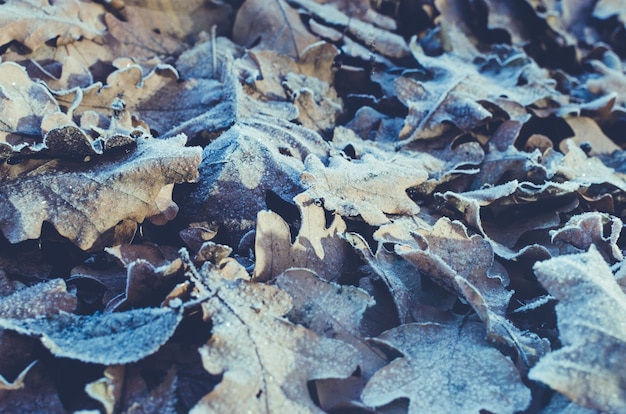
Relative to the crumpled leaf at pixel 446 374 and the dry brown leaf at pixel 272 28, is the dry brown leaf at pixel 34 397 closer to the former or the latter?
the crumpled leaf at pixel 446 374

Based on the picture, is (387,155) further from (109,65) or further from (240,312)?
(109,65)

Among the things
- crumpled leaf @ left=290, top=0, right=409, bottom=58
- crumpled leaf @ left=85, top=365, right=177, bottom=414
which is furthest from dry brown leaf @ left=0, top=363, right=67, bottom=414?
crumpled leaf @ left=290, top=0, right=409, bottom=58

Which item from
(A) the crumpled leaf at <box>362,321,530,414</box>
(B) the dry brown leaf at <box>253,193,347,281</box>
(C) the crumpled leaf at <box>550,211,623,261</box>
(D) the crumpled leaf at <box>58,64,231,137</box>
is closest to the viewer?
(A) the crumpled leaf at <box>362,321,530,414</box>

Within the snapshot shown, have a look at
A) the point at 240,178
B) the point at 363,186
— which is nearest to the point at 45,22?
the point at 240,178

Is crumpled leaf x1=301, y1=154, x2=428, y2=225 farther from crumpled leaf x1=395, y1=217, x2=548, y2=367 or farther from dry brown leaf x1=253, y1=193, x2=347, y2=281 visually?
crumpled leaf x1=395, y1=217, x2=548, y2=367

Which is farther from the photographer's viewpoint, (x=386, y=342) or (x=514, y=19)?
(x=514, y=19)

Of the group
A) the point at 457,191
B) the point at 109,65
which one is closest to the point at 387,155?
the point at 457,191
